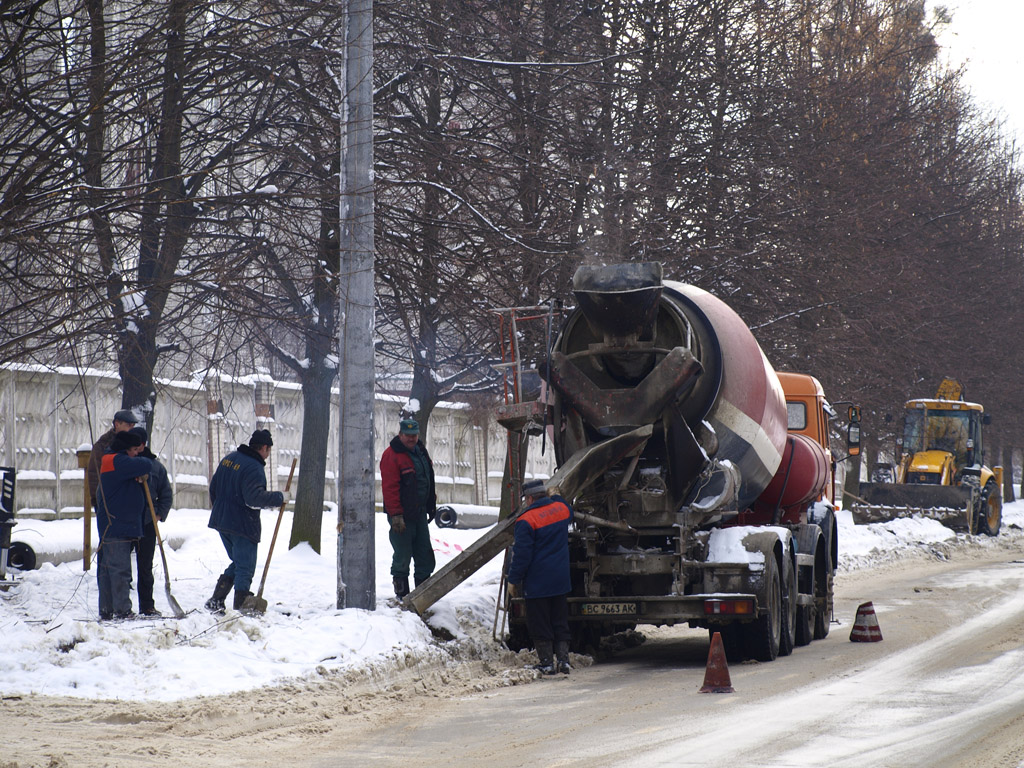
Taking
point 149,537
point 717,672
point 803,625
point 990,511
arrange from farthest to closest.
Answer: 1. point 990,511
2. point 803,625
3. point 149,537
4. point 717,672

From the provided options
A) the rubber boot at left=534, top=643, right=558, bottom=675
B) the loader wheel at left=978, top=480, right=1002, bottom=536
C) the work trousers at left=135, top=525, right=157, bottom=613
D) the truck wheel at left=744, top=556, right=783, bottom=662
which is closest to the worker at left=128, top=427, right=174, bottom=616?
the work trousers at left=135, top=525, right=157, bottom=613

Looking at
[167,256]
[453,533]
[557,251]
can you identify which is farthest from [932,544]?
[167,256]

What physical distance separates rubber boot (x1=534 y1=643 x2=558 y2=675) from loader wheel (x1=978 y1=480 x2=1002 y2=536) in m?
24.0

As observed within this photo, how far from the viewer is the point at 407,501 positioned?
1252 centimetres

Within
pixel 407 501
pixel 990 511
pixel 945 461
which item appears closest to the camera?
pixel 407 501

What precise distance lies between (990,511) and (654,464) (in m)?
24.3

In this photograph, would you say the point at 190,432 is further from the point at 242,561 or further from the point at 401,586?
the point at 242,561

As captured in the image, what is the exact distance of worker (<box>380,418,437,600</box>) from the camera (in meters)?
12.4

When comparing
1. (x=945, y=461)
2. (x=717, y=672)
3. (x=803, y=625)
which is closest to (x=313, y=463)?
(x=803, y=625)

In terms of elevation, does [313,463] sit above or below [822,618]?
above

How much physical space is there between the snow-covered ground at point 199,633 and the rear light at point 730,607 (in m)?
2.15

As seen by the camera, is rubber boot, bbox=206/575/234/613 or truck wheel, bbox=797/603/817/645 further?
truck wheel, bbox=797/603/817/645

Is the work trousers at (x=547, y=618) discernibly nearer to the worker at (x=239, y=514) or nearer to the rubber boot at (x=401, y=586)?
the rubber boot at (x=401, y=586)

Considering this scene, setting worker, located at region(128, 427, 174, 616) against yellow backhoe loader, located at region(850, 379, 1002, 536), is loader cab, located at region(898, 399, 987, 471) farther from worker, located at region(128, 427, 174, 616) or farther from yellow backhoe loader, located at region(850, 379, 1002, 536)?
worker, located at region(128, 427, 174, 616)
